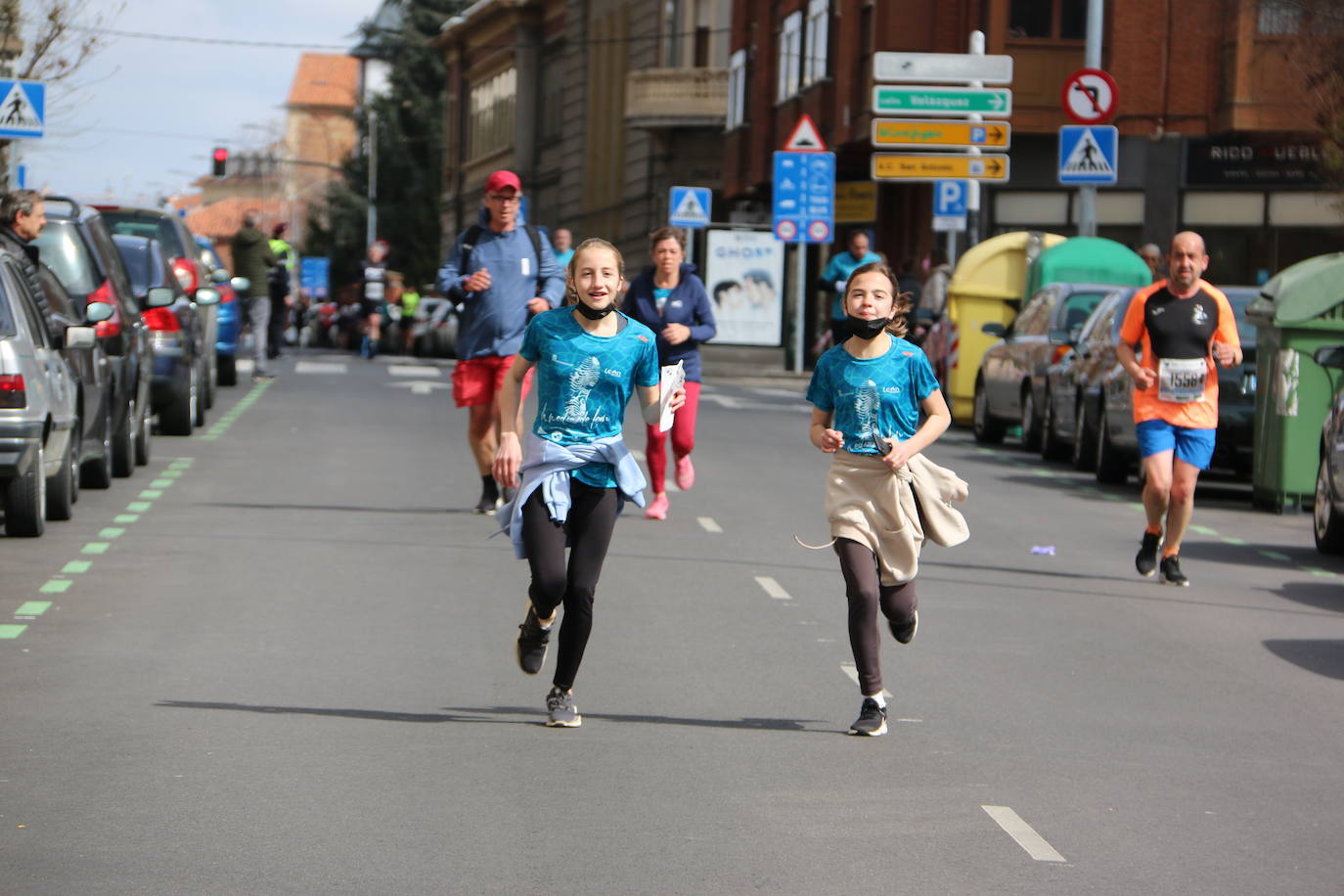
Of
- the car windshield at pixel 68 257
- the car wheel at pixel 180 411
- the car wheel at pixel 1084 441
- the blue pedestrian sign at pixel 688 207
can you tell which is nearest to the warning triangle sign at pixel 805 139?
the blue pedestrian sign at pixel 688 207

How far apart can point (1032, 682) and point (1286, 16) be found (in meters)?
23.1

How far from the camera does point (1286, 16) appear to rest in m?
31.0

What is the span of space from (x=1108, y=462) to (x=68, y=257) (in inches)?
322

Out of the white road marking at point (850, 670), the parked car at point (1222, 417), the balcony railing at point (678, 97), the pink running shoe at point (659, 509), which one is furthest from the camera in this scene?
the balcony railing at point (678, 97)

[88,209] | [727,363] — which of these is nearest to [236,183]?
[727,363]

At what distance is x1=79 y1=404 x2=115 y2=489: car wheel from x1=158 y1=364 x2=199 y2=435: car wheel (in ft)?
12.7

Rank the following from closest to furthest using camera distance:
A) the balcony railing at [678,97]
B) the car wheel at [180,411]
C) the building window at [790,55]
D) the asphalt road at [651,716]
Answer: the asphalt road at [651,716] < the car wheel at [180,411] < the building window at [790,55] < the balcony railing at [678,97]

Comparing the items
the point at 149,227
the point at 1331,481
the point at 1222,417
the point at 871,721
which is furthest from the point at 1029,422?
the point at 871,721

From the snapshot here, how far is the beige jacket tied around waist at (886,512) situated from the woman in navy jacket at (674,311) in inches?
231

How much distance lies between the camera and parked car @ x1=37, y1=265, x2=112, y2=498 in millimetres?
14766

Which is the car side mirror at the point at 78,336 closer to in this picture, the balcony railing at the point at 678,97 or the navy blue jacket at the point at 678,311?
the navy blue jacket at the point at 678,311

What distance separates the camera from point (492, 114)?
8531cm

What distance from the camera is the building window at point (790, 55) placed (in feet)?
159

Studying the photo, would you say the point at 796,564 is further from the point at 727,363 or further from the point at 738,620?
the point at 727,363
